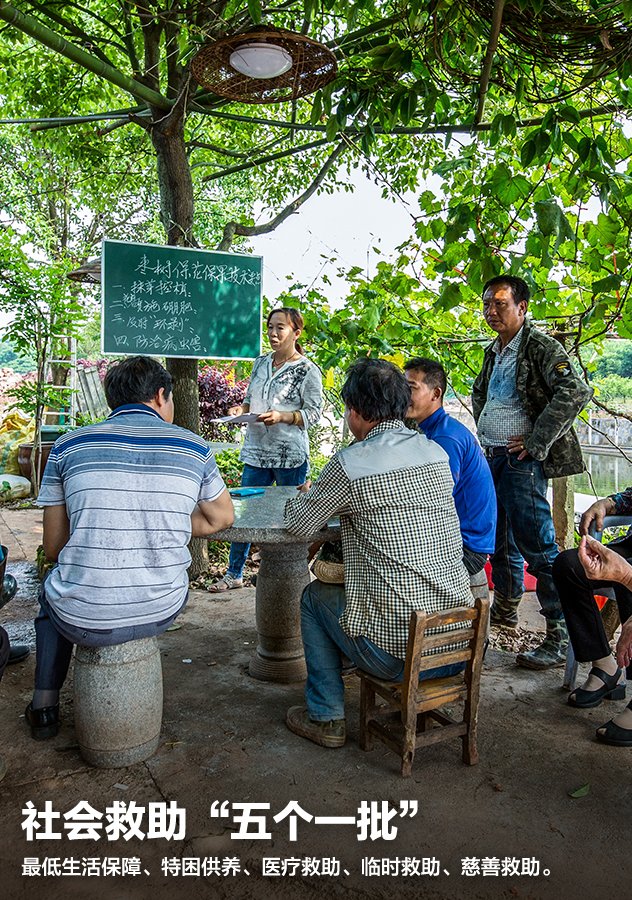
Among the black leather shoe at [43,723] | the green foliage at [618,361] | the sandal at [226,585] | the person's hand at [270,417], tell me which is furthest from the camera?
the green foliage at [618,361]

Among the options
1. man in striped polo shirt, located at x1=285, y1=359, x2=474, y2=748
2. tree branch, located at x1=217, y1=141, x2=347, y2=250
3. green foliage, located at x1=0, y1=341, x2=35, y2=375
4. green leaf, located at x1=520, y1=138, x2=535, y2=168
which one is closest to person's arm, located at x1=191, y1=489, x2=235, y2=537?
man in striped polo shirt, located at x1=285, y1=359, x2=474, y2=748

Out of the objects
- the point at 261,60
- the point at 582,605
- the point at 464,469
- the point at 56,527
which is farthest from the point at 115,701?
the point at 261,60

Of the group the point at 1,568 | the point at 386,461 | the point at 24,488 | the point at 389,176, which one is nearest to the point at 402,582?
the point at 386,461

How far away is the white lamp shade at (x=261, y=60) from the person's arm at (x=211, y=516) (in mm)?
2354

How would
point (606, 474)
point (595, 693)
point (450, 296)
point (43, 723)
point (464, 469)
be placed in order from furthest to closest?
point (606, 474) → point (450, 296) → point (595, 693) → point (464, 469) → point (43, 723)

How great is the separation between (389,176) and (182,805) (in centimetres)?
593

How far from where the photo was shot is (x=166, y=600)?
2.46m

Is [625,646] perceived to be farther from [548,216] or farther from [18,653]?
[18,653]

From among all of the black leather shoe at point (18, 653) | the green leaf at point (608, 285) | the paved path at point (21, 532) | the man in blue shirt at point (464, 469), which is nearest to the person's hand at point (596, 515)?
the man in blue shirt at point (464, 469)

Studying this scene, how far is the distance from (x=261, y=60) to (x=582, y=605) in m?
3.13

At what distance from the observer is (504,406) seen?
3695 millimetres

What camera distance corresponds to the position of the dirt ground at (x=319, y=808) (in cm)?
197

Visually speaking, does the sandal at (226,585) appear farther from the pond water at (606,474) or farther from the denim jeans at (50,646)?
the pond water at (606,474)

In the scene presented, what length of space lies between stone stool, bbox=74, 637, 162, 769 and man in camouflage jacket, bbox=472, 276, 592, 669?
1993 mm
